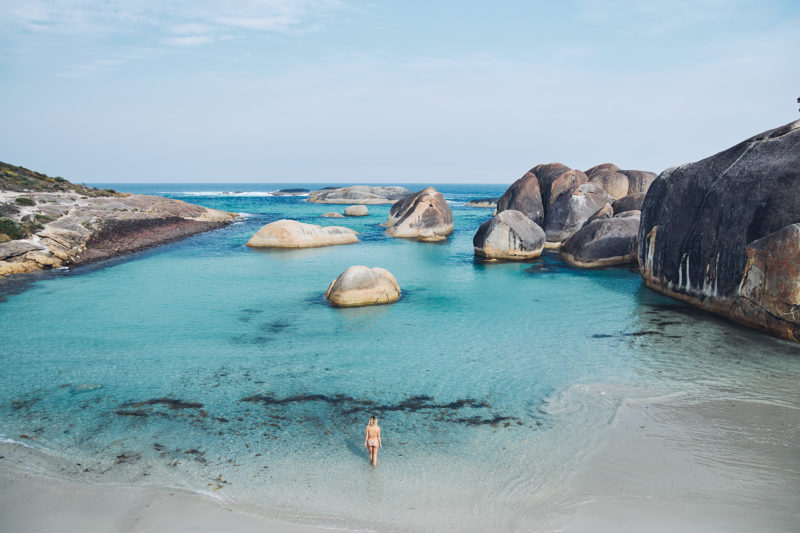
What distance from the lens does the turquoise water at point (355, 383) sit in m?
7.80

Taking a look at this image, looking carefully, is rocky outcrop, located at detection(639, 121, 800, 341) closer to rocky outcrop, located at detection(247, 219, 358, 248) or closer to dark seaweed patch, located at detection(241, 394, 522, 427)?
dark seaweed patch, located at detection(241, 394, 522, 427)

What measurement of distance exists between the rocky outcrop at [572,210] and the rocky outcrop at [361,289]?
17.0 meters

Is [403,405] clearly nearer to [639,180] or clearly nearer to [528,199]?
[528,199]

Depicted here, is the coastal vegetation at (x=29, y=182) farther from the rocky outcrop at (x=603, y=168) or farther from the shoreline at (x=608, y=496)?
the rocky outcrop at (x=603, y=168)

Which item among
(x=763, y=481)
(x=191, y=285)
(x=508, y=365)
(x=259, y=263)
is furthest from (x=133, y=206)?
(x=763, y=481)

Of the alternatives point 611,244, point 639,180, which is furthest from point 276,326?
point 639,180

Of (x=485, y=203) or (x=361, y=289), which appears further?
(x=485, y=203)

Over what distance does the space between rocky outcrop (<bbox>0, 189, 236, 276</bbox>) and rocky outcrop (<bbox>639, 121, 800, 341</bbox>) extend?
29462 mm

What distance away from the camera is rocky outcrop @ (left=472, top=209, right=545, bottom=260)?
27.9 m

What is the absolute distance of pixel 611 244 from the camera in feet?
82.8

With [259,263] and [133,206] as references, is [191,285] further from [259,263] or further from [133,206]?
[133,206]

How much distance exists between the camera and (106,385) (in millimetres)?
11367

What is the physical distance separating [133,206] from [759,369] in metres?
48.1

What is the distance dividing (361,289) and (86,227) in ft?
78.9
